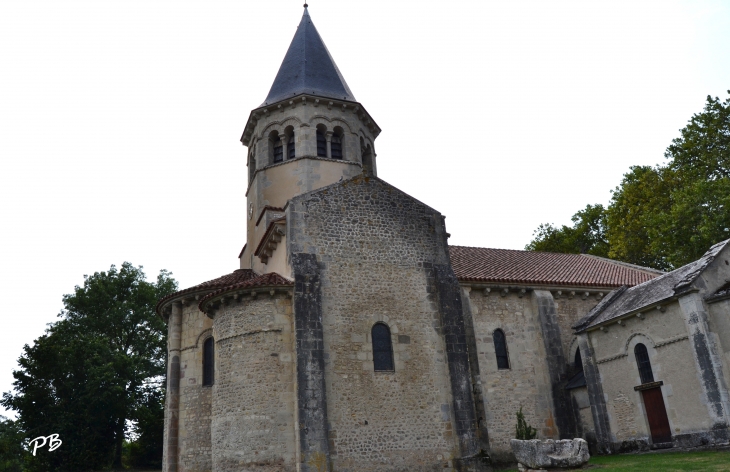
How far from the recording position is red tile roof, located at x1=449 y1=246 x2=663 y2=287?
2027 centimetres

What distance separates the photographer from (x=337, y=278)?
1681cm

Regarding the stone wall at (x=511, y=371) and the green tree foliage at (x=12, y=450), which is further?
the green tree foliage at (x=12, y=450)

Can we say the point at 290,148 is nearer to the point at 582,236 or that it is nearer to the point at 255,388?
the point at 255,388

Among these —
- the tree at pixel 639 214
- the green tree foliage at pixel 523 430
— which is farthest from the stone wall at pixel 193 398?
the tree at pixel 639 214

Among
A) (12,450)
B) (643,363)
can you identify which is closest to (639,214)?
(643,363)

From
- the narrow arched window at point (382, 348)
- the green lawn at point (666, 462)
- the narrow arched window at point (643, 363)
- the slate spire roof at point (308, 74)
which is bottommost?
the green lawn at point (666, 462)

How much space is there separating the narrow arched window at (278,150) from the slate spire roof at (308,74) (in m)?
1.73

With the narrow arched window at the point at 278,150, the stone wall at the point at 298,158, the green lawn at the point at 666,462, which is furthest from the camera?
the narrow arched window at the point at 278,150

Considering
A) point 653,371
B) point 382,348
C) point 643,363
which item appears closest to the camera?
point 382,348

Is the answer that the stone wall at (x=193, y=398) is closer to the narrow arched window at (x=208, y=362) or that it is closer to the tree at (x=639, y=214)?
the narrow arched window at (x=208, y=362)

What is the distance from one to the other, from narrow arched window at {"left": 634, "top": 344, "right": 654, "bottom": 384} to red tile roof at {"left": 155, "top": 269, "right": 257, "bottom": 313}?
1282cm

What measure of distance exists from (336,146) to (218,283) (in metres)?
7.82

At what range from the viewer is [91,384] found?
29156 millimetres

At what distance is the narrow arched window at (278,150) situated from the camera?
23.1m
